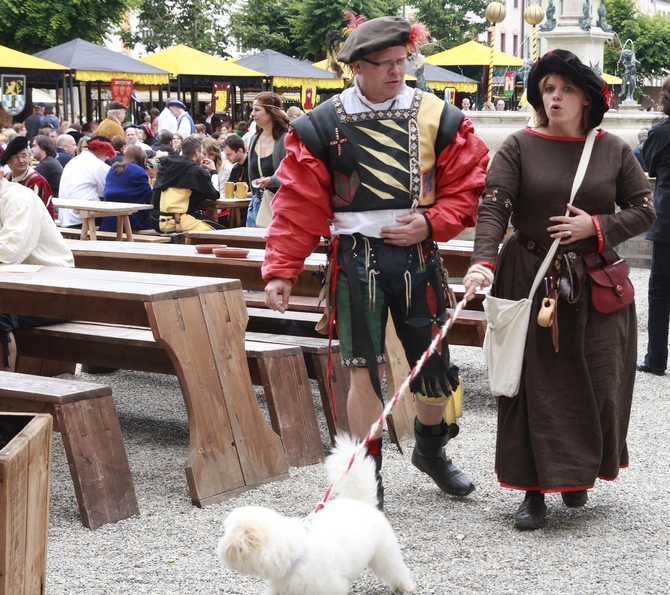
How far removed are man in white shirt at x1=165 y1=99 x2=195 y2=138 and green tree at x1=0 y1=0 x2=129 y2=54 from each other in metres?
12.9

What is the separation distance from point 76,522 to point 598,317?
2150 mm

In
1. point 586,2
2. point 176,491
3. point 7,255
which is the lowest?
point 176,491

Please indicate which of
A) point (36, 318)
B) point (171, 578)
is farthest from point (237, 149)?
point (171, 578)

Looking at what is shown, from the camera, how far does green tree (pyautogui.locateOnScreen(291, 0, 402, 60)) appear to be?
40.0 metres

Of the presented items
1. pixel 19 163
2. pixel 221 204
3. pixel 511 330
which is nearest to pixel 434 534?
pixel 511 330

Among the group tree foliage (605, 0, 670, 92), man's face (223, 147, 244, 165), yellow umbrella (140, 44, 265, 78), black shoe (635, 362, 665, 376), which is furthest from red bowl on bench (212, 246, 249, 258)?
tree foliage (605, 0, 670, 92)

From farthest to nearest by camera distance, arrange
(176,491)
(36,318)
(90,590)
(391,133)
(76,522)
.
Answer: (36,318) → (176,491) → (76,522) → (391,133) → (90,590)

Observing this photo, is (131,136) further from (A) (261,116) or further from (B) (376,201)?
(B) (376,201)

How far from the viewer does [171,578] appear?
3266 millimetres

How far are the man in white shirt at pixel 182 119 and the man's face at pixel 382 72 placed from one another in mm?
13630

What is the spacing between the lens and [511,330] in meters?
3.59

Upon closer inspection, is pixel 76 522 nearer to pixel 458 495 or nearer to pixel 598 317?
pixel 458 495

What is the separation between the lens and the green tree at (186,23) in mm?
41094

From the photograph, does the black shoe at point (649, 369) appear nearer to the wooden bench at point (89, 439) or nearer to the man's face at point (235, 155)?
the wooden bench at point (89, 439)
